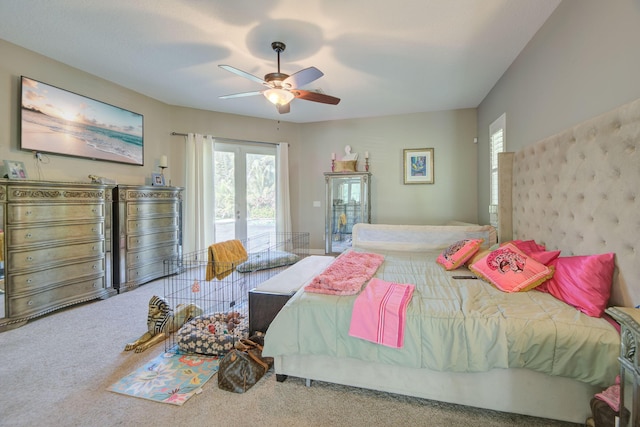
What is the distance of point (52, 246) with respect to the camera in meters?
2.77

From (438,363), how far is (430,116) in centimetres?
422

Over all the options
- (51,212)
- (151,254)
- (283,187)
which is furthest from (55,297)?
(283,187)

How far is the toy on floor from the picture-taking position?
216 cm

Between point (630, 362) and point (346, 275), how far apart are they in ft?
4.57

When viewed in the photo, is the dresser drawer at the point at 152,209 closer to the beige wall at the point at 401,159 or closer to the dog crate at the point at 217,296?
the dog crate at the point at 217,296

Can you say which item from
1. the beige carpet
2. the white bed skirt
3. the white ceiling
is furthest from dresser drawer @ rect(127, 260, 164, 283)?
the white bed skirt

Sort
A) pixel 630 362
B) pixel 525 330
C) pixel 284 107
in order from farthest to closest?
pixel 284 107
pixel 525 330
pixel 630 362

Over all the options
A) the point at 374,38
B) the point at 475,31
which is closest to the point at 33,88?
the point at 374,38

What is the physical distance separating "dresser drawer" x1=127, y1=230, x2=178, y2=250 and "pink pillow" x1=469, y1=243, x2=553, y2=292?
12.4 ft

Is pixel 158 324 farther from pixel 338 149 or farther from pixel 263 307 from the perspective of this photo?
pixel 338 149

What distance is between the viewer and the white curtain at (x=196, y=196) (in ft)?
14.9

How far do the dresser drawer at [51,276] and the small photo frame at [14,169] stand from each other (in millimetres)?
908

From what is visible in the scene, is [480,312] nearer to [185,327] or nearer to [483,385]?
[483,385]

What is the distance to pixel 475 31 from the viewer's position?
95.0 inches
